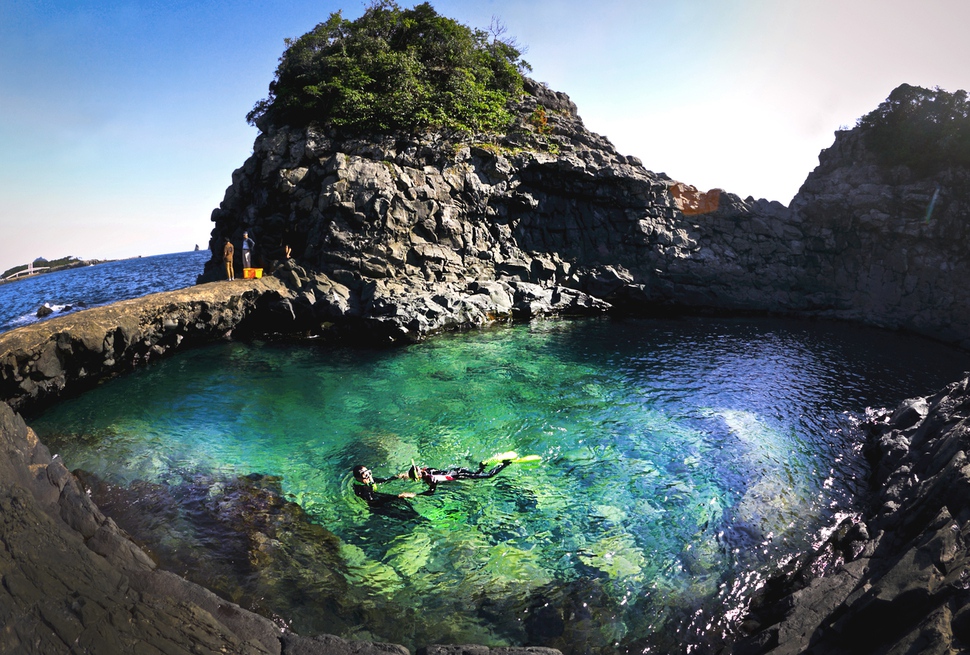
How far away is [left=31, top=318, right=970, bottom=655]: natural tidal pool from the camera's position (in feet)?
26.1

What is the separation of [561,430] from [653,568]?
550 cm

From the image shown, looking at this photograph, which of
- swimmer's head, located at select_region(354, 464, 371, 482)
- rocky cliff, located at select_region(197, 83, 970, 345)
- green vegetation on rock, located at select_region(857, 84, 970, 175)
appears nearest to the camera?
swimmer's head, located at select_region(354, 464, 371, 482)

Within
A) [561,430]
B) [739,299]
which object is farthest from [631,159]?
[561,430]

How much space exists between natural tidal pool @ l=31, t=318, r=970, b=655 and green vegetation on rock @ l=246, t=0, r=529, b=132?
14358 mm

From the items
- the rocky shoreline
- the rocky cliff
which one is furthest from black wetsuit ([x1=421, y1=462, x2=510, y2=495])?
the rocky cliff

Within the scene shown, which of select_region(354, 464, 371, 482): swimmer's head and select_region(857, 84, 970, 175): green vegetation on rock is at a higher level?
select_region(857, 84, 970, 175): green vegetation on rock

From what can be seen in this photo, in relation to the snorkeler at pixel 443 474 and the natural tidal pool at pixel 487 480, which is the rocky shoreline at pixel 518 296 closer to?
the natural tidal pool at pixel 487 480

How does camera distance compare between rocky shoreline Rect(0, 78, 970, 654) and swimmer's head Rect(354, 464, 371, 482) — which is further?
swimmer's head Rect(354, 464, 371, 482)

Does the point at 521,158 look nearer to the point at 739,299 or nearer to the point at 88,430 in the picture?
the point at 739,299

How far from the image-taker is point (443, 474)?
11016 millimetres

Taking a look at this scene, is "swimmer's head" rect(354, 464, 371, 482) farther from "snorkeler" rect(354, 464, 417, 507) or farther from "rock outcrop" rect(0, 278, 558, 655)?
"rock outcrop" rect(0, 278, 558, 655)

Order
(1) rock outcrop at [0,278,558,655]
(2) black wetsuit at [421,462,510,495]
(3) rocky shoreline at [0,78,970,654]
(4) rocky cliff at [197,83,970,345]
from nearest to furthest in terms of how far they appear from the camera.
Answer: (1) rock outcrop at [0,278,558,655], (3) rocky shoreline at [0,78,970,654], (2) black wetsuit at [421,462,510,495], (4) rocky cliff at [197,83,970,345]

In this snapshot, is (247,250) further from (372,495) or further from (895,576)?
(895,576)

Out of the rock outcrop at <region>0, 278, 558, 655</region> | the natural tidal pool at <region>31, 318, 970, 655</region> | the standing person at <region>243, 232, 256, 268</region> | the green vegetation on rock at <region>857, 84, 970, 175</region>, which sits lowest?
the natural tidal pool at <region>31, 318, 970, 655</region>
